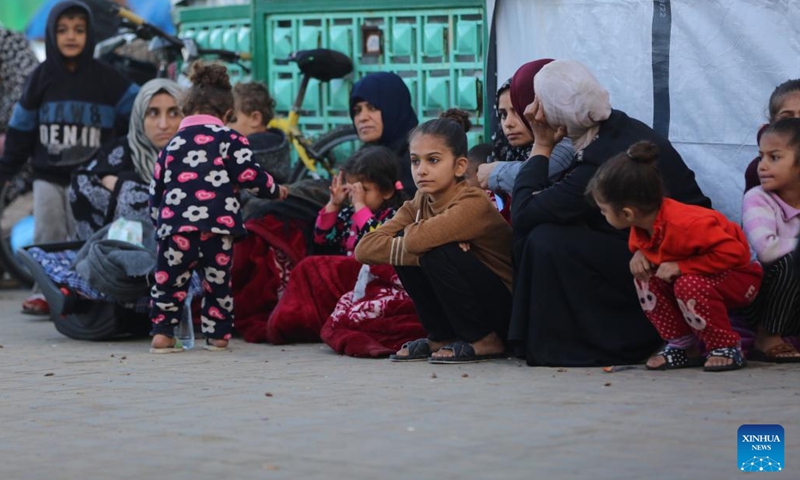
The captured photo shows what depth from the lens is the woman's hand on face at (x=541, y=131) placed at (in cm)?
595

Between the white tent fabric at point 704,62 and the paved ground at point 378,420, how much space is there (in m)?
1.41

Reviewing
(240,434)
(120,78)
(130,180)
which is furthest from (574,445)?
(120,78)

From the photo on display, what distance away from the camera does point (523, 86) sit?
6.27m

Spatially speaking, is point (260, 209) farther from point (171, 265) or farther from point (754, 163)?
point (754, 163)

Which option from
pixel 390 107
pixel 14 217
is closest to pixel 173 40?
pixel 14 217

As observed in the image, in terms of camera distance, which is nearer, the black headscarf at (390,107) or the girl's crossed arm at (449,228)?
the girl's crossed arm at (449,228)

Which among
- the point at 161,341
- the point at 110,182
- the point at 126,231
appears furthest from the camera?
the point at 110,182

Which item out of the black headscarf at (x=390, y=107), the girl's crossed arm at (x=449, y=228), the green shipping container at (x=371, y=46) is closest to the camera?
the girl's crossed arm at (x=449, y=228)

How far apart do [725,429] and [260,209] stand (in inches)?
155

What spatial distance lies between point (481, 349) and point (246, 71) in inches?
164

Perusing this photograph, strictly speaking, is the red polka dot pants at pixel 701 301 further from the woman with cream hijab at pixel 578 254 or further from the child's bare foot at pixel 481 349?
the child's bare foot at pixel 481 349

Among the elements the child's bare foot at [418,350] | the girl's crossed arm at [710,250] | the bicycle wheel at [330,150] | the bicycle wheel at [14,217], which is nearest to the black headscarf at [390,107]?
the bicycle wheel at [330,150]

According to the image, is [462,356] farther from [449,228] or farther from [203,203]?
[203,203]

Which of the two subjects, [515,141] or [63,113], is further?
[63,113]
